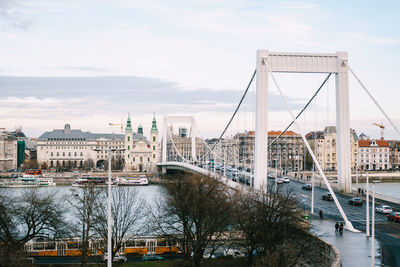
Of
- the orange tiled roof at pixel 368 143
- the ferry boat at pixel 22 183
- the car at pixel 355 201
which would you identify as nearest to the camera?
the car at pixel 355 201

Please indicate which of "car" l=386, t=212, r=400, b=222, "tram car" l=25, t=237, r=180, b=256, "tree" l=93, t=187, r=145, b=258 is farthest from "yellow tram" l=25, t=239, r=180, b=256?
"car" l=386, t=212, r=400, b=222

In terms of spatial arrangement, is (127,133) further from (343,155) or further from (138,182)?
(343,155)

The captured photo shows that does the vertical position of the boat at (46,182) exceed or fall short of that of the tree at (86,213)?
it falls short

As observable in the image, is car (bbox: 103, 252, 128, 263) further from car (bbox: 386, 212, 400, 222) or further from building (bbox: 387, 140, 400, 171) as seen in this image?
building (bbox: 387, 140, 400, 171)

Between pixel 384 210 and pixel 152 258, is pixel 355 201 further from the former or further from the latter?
pixel 152 258

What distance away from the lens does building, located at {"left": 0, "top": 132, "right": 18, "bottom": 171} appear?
5486 inches

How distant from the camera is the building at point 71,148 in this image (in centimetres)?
14838

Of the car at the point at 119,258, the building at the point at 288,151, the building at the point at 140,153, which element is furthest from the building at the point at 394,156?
the car at the point at 119,258

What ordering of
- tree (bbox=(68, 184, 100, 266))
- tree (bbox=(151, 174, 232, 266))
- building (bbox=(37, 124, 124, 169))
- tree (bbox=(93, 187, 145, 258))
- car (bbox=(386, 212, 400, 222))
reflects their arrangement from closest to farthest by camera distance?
1. tree (bbox=(151, 174, 232, 266))
2. tree (bbox=(68, 184, 100, 266))
3. tree (bbox=(93, 187, 145, 258))
4. car (bbox=(386, 212, 400, 222))
5. building (bbox=(37, 124, 124, 169))

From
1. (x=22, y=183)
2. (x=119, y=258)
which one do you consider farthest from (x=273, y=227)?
(x=22, y=183)

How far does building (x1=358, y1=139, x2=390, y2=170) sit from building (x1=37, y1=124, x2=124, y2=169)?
65.2 metres

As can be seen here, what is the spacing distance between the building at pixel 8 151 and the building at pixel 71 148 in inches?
275

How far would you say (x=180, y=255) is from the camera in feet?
98.3

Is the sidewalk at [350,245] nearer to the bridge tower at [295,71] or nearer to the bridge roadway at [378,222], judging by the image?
the bridge roadway at [378,222]
